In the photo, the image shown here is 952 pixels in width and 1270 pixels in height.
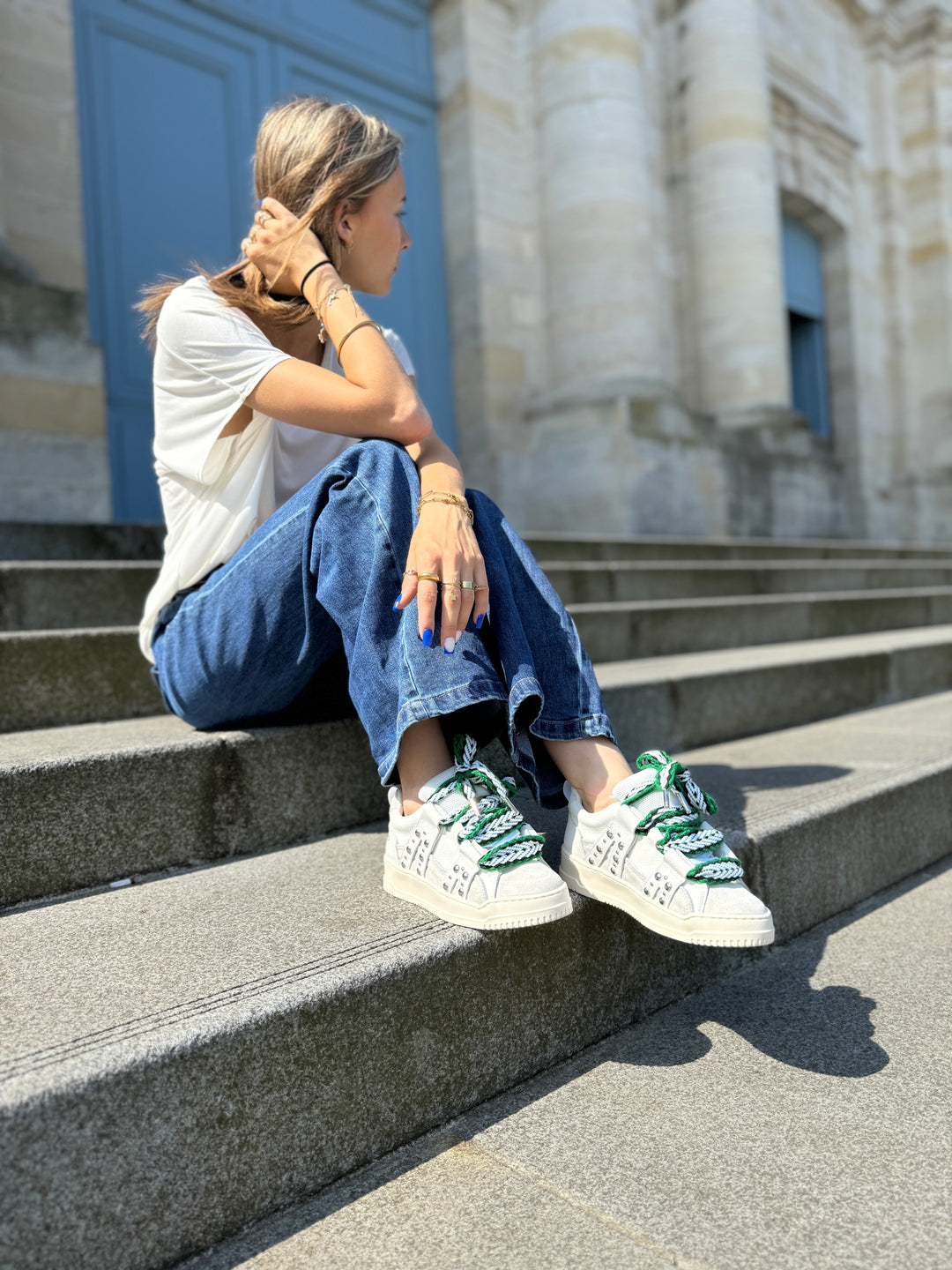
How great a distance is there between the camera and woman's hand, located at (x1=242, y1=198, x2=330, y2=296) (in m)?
1.68

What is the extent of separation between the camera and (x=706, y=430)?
707cm

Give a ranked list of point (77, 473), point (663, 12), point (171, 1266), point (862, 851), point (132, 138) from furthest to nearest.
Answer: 1. point (663, 12)
2. point (132, 138)
3. point (77, 473)
4. point (862, 851)
5. point (171, 1266)

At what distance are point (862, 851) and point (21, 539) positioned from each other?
2.65 metres

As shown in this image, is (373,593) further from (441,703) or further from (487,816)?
(487,816)

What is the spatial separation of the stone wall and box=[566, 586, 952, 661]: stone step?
2295mm

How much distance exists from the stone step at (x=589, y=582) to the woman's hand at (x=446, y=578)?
151cm

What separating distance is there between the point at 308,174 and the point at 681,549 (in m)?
3.79

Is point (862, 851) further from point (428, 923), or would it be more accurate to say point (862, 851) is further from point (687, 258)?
point (687, 258)

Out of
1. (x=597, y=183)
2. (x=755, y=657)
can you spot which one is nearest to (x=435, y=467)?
(x=755, y=657)

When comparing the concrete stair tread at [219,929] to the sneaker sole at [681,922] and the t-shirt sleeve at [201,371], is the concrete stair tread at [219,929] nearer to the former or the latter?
the sneaker sole at [681,922]

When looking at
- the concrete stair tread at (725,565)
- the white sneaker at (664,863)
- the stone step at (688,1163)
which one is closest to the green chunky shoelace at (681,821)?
the white sneaker at (664,863)

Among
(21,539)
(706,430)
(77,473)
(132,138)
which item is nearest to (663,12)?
(706,430)

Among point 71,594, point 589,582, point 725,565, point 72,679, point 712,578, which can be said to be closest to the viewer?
point 72,679

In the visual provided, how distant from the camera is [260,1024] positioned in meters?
0.97
